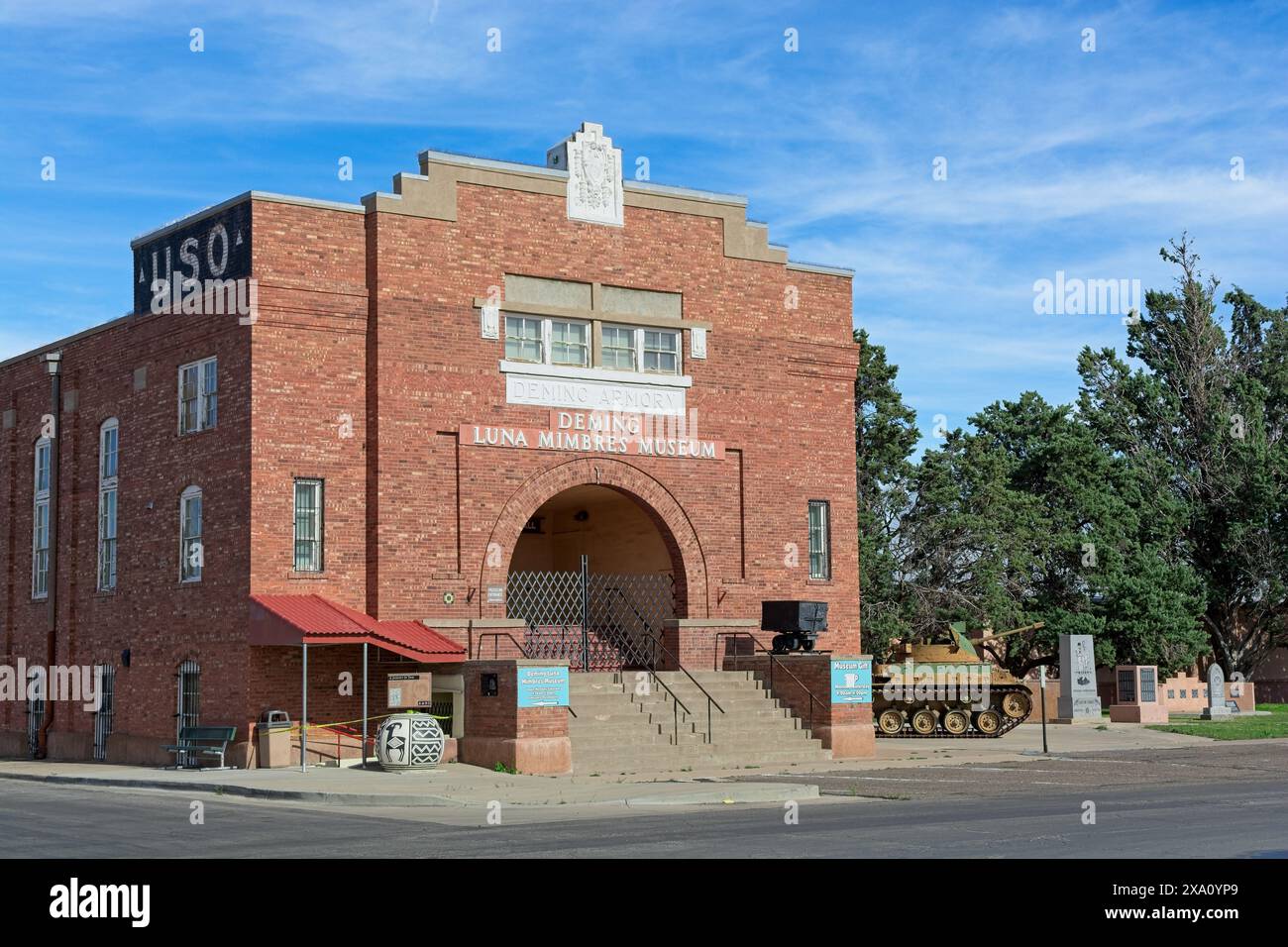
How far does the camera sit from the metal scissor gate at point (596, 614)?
99.2ft

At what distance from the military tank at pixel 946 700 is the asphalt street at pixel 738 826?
12.6 m

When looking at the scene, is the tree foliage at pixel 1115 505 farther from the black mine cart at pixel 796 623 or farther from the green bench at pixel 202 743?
the green bench at pixel 202 743

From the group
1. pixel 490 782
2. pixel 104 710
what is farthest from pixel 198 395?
pixel 490 782

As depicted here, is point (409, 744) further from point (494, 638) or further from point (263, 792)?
point (494, 638)

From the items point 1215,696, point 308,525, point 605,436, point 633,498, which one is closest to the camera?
point 308,525

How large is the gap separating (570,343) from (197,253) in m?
7.04

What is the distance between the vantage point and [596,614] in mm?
32344

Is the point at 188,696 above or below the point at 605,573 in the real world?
below

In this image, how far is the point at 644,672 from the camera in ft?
94.2

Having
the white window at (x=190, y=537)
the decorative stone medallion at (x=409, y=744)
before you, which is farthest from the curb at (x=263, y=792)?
the white window at (x=190, y=537)

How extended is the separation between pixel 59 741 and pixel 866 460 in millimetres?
24479

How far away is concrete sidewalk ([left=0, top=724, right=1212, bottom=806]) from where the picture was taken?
2022 centimetres
